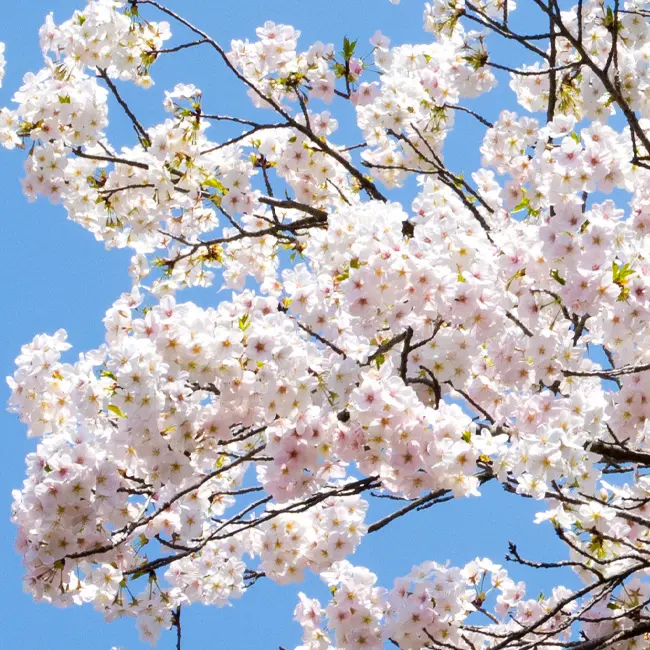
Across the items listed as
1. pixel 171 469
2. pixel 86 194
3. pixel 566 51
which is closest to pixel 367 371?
pixel 171 469

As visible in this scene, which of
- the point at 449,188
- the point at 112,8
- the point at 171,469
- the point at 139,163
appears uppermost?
the point at 112,8

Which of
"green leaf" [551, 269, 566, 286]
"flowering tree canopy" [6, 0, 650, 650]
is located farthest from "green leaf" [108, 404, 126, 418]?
"green leaf" [551, 269, 566, 286]

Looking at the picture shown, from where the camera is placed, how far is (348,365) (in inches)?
152

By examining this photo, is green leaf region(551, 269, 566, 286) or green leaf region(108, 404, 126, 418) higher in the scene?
green leaf region(108, 404, 126, 418)

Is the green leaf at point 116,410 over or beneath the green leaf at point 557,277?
over

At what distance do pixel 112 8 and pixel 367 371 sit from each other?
309 centimetres

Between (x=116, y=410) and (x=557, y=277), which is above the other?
(x=116, y=410)

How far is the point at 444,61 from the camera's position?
20.4 feet

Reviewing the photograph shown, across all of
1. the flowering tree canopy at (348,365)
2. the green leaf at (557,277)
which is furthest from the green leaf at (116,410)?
the green leaf at (557,277)

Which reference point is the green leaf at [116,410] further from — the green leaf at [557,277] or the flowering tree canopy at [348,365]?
the green leaf at [557,277]

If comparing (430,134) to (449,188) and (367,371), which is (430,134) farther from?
(367,371)

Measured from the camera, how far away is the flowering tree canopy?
3852 millimetres

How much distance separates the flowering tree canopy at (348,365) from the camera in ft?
12.6

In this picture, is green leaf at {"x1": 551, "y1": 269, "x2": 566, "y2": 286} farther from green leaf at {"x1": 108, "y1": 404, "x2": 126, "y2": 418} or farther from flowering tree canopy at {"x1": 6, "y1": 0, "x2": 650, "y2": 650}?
green leaf at {"x1": 108, "y1": 404, "x2": 126, "y2": 418}
